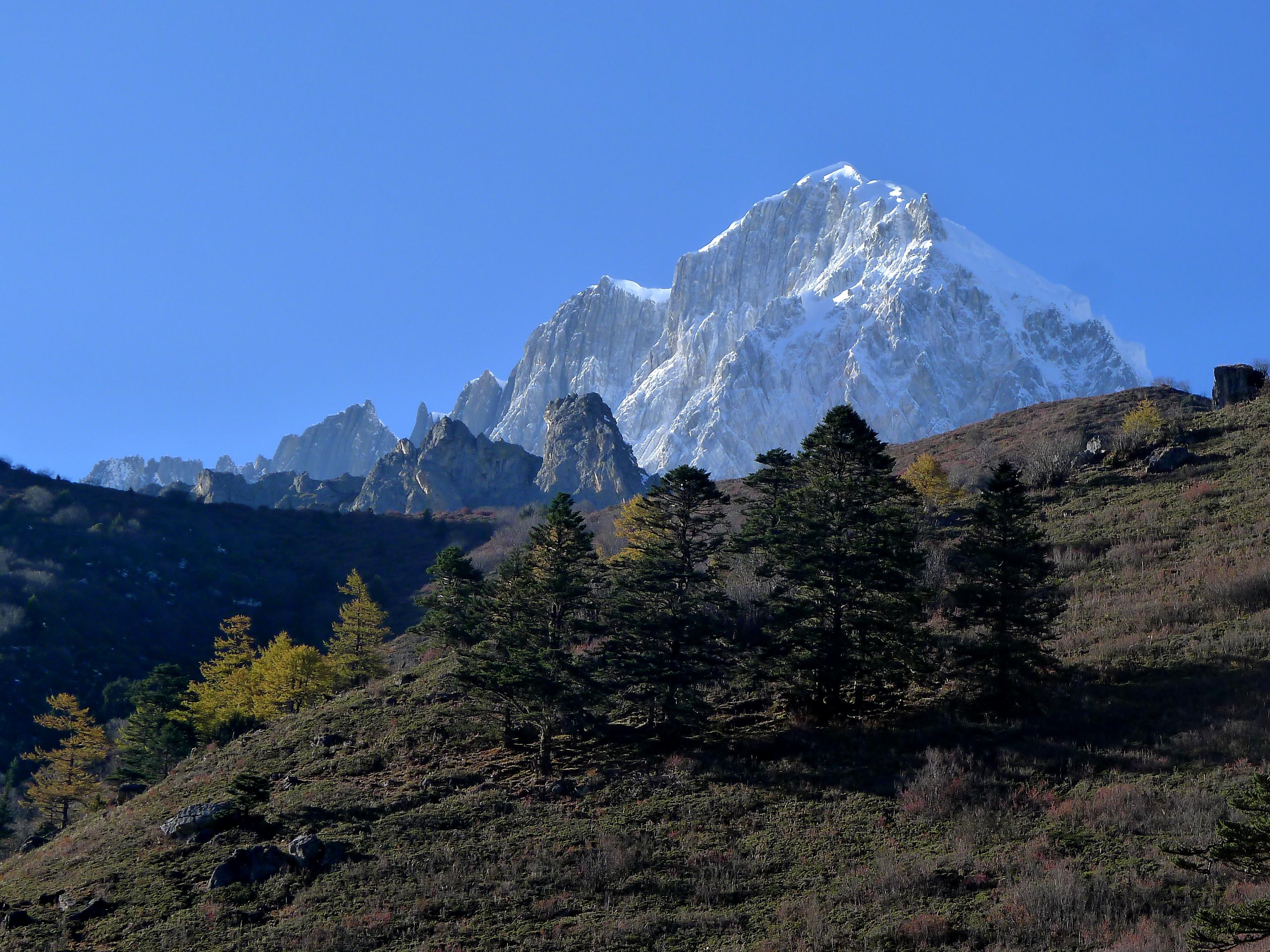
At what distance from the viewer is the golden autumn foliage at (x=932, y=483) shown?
5316 centimetres

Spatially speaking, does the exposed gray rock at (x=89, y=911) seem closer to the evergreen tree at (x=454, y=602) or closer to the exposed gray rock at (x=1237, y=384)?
the evergreen tree at (x=454, y=602)

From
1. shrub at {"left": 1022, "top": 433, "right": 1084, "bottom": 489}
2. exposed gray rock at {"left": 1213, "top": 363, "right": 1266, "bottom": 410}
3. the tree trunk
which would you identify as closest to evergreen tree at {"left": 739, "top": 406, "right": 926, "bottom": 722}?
the tree trunk

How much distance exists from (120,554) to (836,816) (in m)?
101

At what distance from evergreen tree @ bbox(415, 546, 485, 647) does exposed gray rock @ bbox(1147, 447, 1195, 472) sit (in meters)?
36.5

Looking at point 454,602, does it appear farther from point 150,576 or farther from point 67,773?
point 150,576

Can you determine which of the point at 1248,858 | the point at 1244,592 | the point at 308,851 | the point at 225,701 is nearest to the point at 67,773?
the point at 225,701

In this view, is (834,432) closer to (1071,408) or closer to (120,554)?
(1071,408)

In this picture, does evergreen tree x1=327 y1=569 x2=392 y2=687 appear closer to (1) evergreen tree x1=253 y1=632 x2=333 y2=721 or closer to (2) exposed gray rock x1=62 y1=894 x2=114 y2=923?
(1) evergreen tree x1=253 y1=632 x2=333 y2=721

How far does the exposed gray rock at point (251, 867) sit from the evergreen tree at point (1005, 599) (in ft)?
65.8

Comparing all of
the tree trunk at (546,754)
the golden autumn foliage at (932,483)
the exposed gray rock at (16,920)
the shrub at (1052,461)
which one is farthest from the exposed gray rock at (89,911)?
the shrub at (1052,461)

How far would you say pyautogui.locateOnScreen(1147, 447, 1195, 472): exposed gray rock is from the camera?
44.4 m

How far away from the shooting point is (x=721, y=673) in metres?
27.9

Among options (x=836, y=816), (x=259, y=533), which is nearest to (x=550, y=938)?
(x=836, y=816)

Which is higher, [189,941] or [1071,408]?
[1071,408]
